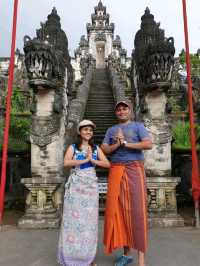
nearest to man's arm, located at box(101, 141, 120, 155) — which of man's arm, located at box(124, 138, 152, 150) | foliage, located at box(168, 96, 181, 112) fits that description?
man's arm, located at box(124, 138, 152, 150)

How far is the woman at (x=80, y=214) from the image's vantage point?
3084 millimetres

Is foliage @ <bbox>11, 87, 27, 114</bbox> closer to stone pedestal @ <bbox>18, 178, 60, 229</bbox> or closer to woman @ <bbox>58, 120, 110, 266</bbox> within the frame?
stone pedestal @ <bbox>18, 178, 60, 229</bbox>

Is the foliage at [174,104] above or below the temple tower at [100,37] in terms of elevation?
below

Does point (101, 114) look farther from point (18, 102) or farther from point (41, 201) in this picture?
point (18, 102)

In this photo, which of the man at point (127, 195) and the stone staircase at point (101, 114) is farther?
the stone staircase at point (101, 114)

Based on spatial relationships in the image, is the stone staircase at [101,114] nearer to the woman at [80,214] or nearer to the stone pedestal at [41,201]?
the stone pedestal at [41,201]

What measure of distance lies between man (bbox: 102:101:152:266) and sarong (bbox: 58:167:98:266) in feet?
0.68

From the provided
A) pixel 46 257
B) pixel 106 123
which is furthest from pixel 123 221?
pixel 106 123

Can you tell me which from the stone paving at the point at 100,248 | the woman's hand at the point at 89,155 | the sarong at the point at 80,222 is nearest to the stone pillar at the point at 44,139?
the stone paving at the point at 100,248

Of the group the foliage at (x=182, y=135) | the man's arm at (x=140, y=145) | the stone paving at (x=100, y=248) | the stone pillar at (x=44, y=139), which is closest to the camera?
the man's arm at (x=140, y=145)

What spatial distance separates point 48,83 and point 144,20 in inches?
205

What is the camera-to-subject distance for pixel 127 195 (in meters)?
3.20

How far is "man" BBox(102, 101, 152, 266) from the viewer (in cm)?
313

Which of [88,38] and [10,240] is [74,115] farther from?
[88,38]
